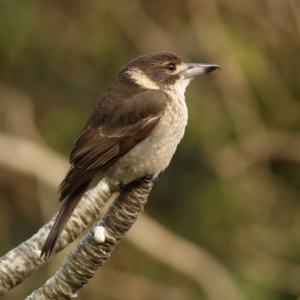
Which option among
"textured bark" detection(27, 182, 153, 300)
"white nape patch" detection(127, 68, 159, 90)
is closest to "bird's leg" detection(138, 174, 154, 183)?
"textured bark" detection(27, 182, 153, 300)

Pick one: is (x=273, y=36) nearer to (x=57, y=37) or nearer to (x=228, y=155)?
(x=228, y=155)

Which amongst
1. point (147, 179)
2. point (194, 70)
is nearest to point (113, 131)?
point (147, 179)

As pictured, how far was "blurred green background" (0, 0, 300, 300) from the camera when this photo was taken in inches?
303

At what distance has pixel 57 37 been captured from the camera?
350 inches

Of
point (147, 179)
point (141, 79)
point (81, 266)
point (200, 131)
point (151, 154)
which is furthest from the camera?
point (200, 131)

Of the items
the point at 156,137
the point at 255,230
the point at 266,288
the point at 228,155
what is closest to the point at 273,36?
the point at 228,155

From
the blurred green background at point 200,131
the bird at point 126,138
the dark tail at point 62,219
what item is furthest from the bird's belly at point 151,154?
the blurred green background at point 200,131

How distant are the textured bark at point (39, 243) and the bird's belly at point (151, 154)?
105mm

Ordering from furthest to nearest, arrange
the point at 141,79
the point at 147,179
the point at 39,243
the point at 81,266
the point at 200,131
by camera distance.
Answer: the point at 200,131
the point at 141,79
the point at 147,179
the point at 39,243
the point at 81,266

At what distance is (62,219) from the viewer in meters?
3.57

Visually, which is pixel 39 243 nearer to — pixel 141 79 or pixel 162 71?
pixel 141 79

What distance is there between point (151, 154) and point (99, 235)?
0.90m

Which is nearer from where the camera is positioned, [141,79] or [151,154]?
[151,154]

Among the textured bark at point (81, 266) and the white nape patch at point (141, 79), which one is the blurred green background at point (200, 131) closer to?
the white nape patch at point (141, 79)
